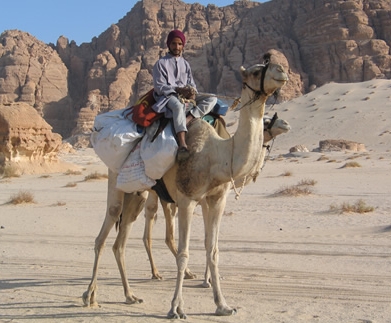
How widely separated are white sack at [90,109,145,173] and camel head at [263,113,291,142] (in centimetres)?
163

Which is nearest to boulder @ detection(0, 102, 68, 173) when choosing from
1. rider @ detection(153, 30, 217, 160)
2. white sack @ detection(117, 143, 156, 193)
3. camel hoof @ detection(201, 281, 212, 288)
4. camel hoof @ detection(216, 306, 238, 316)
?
camel hoof @ detection(201, 281, 212, 288)

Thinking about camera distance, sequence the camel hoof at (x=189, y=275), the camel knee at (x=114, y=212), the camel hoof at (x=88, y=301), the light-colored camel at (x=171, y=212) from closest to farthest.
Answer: the camel hoof at (x=88, y=301) → the camel knee at (x=114, y=212) → the light-colored camel at (x=171, y=212) → the camel hoof at (x=189, y=275)

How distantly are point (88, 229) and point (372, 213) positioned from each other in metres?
6.62

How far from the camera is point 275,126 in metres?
6.69

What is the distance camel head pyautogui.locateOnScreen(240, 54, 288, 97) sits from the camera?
5102mm

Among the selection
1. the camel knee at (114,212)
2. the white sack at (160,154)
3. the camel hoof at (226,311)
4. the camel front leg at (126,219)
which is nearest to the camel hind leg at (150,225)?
the camel front leg at (126,219)

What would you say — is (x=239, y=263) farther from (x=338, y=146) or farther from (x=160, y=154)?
(x=338, y=146)

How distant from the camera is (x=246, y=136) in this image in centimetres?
531

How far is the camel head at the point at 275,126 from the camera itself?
6.57 metres

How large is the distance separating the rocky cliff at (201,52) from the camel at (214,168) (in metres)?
86.0

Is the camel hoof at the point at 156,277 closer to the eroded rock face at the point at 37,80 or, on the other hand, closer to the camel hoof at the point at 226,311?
the camel hoof at the point at 226,311

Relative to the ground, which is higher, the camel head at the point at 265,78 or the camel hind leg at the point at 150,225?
the camel head at the point at 265,78

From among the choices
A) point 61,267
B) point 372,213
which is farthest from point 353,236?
point 61,267

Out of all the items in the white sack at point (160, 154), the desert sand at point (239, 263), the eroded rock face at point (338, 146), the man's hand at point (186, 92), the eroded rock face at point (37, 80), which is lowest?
the eroded rock face at point (338, 146)
